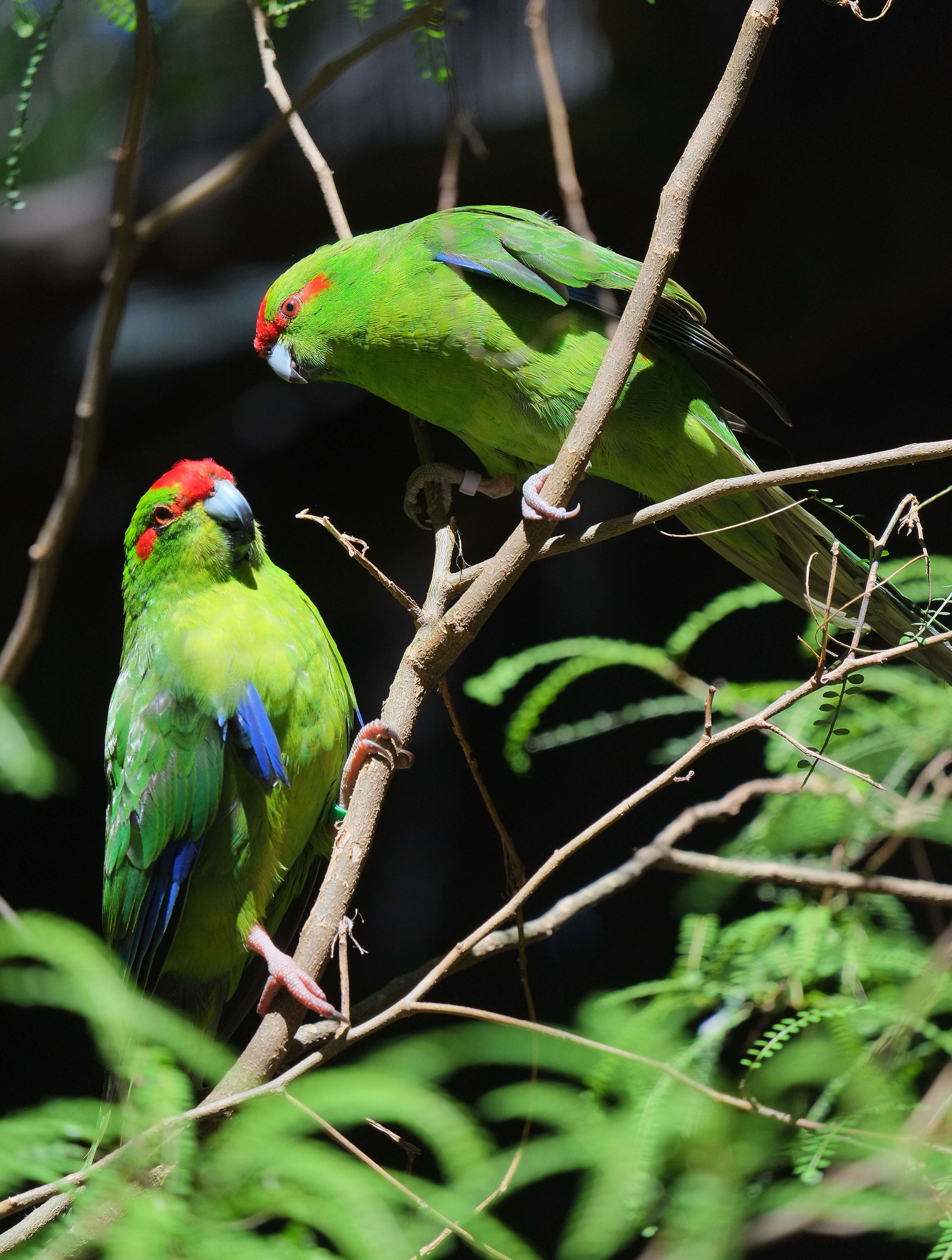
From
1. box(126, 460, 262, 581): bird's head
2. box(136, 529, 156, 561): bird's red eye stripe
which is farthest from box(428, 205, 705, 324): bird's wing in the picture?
box(136, 529, 156, 561): bird's red eye stripe

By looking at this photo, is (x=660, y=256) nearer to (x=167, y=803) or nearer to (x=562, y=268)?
(x=562, y=268)

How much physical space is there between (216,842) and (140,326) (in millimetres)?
1860

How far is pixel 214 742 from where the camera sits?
5.61 ft

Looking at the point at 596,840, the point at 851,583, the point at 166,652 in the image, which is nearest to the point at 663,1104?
the point at 851,583

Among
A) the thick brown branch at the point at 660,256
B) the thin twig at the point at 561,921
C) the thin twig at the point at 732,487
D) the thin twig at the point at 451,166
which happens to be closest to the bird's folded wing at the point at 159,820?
the thin twig at the point at 561,921

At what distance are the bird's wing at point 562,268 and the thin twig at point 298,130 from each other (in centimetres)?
19

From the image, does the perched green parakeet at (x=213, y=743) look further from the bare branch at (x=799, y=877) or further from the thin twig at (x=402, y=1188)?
the bare branch at (x=799, y=877)

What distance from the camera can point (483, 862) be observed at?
2990mm

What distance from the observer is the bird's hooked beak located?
1.73m

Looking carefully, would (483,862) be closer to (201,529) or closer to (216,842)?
(216,842)

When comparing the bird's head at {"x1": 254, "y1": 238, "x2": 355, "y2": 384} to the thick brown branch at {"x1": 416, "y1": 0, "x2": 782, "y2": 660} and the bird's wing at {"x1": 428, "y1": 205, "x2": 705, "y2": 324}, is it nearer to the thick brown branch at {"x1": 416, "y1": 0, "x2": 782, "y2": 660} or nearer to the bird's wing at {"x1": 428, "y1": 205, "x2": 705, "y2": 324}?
the bird's wing at {"x1": 428, "y1": 205, "x2": 705, "y2": 324}

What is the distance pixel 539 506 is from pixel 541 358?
0.50 meters

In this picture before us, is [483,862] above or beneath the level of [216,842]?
beneath

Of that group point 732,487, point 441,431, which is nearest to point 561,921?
point 732,487
